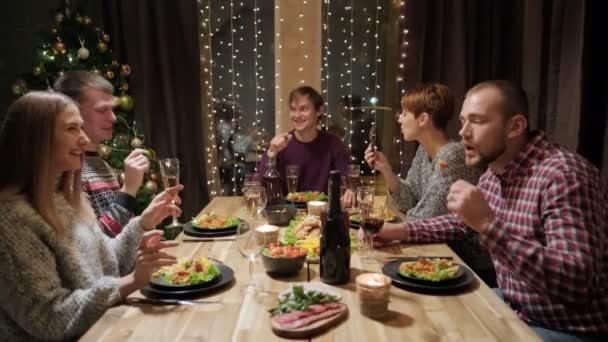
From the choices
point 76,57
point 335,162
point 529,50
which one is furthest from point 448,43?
point 76,57

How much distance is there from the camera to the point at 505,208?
165 cm

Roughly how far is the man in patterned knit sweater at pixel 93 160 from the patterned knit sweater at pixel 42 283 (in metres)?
0.76

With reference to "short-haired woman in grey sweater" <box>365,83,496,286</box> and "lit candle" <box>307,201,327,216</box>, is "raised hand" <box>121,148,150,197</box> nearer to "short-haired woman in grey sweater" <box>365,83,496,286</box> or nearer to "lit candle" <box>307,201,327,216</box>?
"lit candle" <box>307,201,327,216</box>

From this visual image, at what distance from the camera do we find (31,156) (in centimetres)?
138

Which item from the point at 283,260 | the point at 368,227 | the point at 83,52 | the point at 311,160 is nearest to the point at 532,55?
the point at 311,160

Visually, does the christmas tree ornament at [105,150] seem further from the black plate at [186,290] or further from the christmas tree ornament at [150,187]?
the black plate at [186,290]

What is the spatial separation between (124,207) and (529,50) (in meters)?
3.02

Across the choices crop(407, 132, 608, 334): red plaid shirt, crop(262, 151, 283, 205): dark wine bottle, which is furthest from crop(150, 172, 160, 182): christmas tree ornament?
crop(407, 132, 608, 334): red plaid shirt

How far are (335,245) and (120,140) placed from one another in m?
2.59

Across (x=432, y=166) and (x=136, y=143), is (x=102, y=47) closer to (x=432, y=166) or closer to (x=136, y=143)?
(x=136, y=143)

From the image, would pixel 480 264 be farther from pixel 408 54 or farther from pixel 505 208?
pixel 408 54

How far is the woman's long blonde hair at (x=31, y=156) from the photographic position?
4.50 feet

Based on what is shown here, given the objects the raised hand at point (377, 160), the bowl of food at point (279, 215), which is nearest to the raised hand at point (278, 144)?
the raised hand at point (377, 160)

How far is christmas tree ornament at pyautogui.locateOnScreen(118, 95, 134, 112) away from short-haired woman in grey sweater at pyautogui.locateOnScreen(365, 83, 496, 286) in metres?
1.92
